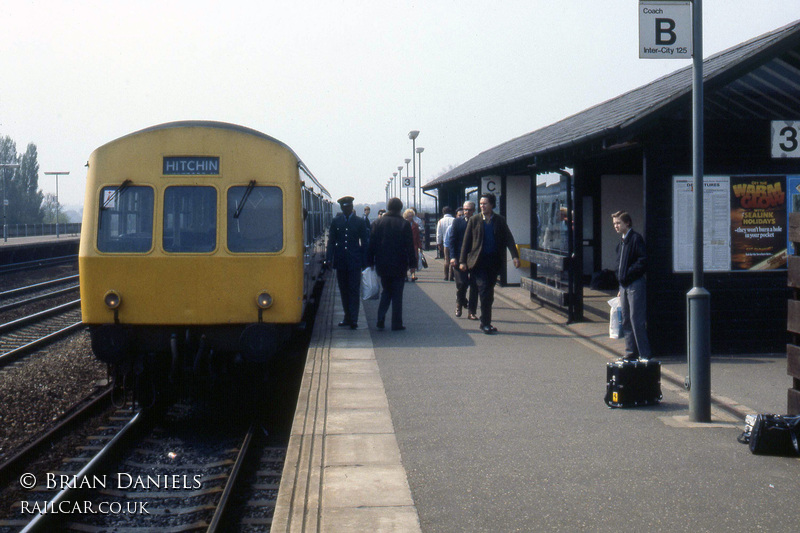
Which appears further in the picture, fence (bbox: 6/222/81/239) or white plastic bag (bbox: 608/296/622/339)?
fence (bbox: 6/222/81/239)

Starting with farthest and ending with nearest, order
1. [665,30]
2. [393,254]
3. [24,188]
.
Answer: [24,188]
[393,254]
[665,30]

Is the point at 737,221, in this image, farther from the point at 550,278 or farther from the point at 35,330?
the point at 35,330

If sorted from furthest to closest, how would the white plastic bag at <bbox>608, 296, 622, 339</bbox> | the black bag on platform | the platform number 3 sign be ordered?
the white plastic bag at <bbox>608, 296, 622, 339</bbox> → the platform number 3 sign → the black bag on platform

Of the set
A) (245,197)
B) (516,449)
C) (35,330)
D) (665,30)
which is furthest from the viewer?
(35,330)

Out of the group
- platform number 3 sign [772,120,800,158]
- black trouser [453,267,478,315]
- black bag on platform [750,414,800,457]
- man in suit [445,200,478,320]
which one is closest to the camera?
black bag on platform [750,414,800,457]

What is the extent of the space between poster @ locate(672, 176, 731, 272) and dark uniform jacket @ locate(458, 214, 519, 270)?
2.35 meters

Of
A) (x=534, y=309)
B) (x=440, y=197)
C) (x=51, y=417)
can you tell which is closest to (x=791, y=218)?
(x=51, y=417)

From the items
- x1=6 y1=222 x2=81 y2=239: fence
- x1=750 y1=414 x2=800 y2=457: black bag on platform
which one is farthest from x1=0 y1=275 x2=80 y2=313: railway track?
x1=6 y1=222 x2=81 y2=239: fence

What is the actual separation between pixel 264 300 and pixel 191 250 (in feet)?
2.81

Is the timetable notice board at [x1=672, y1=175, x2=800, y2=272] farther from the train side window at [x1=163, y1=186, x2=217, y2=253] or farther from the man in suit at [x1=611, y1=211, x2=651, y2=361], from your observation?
the train side window at [x1=163, y1=186, x2=217, y2=253]

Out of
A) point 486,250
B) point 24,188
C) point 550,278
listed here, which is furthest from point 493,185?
point 24,188

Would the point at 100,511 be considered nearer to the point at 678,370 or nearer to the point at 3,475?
the point at 3,475

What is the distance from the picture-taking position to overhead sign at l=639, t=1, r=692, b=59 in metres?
6.10

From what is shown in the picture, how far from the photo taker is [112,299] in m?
7.84
